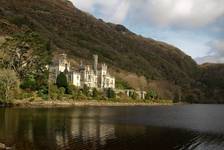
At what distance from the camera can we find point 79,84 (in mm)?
153875

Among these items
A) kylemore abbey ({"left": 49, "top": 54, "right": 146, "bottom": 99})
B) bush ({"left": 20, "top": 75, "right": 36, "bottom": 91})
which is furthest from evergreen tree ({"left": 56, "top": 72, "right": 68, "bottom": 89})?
bush ({"left": 20, "top": 75, "right": 36, "bottom": 91})

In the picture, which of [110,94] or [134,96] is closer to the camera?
[110,94]

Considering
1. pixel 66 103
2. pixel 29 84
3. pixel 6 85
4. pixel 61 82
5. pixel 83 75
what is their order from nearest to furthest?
pixel 6 85 → pixel 29 84 → pixel 66 103 → pixel 61 82 → pixel 83 75

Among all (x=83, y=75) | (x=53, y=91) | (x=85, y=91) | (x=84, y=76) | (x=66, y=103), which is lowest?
(x=66, y=103)

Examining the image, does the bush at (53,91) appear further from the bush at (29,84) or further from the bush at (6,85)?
the bush at (6,85)

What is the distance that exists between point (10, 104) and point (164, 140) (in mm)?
64650

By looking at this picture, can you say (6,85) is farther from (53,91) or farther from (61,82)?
(61,82)

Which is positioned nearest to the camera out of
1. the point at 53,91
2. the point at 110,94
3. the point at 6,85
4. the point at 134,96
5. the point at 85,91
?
the point at 6,85

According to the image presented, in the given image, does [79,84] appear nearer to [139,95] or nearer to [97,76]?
[97,76]

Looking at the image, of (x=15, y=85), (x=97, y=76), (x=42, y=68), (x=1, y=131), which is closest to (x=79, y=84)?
(x=97, y=76)

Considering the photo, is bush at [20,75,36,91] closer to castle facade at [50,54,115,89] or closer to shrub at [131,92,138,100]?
castle facade at [50,54,115,89]

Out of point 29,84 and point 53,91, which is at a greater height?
point 29,84

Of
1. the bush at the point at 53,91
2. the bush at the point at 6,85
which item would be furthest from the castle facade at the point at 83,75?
the bush at the point at 6,85

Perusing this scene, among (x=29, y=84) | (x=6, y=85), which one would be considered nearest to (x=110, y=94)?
(x=29, y=84)
